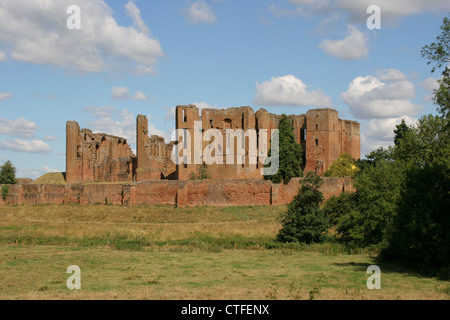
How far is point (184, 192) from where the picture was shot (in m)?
43.4

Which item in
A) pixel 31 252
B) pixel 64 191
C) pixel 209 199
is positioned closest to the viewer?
pixel 31 252

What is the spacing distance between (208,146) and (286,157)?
498 inches

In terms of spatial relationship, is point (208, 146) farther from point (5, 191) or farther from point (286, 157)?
point (5, 191)

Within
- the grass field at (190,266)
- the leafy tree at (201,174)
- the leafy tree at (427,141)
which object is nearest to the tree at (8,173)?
the leafy tree at (201,174)

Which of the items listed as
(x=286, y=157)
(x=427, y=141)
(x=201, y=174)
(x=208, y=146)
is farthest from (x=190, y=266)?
(x=208, y=146)

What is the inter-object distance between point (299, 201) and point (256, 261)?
6371 millimetres

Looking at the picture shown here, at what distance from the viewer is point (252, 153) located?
54.9m

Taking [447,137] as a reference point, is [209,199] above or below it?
below

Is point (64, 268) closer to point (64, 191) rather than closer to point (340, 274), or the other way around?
point (340, 274)

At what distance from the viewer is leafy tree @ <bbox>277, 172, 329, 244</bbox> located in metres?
25.2

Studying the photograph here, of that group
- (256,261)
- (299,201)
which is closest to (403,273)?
(256,261)

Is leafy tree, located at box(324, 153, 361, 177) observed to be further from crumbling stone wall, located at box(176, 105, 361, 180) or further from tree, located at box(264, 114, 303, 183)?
crumbling stone wall, located at box(176, 105, 361, 180)

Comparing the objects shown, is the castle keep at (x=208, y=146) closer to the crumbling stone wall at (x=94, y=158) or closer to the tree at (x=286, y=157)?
the crumbling stone wall at (x=94, y=158)

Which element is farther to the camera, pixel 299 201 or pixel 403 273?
pixel 299 201
